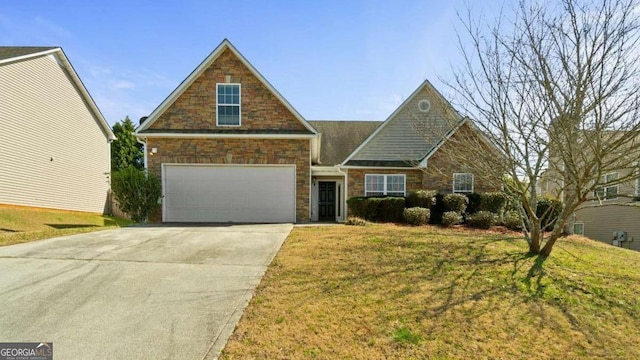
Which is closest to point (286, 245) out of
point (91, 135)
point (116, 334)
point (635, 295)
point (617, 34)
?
point (116, 334)

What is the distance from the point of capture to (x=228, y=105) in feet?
47.4

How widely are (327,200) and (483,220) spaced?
7.83m

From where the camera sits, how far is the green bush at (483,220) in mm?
12664

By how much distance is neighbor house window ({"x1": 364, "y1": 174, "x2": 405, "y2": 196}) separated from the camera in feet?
50.4

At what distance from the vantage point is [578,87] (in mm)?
6070

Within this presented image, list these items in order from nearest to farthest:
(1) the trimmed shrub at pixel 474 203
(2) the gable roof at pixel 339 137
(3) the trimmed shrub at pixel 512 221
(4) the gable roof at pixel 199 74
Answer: (3) the trimmed shrub at pixel 512 221
(1) the trimmed shrub at pixel 474 203
(4) the gable roof at pixel 199 74
(2) the gable roof at pixel 339 137

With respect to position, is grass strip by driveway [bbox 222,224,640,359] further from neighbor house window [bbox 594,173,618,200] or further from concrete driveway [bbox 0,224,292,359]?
neighbor house window [bbox 594,173,618,200]

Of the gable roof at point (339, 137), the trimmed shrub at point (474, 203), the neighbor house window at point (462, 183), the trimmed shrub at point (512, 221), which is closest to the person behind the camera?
the trimmed shrub at point (512, 221)

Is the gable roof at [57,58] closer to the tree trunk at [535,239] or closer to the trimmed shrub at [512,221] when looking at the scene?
the tree trunk at [535,239]

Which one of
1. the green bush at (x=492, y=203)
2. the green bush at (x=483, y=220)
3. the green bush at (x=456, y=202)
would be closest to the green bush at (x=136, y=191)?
the green bush at (x=456, y=202)

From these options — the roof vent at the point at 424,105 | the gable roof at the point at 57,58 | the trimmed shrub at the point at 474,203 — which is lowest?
the trimmed shrub at the point at 474,203

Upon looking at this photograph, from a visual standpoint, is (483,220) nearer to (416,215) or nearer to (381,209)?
(416,215)

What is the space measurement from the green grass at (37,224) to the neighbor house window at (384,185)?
9.91m

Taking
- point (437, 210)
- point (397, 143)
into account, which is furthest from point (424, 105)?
point (437, 210)
